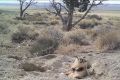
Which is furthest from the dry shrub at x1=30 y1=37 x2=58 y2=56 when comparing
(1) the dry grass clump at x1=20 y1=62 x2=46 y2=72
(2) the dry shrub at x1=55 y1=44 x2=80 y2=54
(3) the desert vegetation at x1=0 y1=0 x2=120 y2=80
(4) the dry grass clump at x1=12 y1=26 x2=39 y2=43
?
(1) the dry grass clump at x1=20 y1=62 x2=46 y2=72

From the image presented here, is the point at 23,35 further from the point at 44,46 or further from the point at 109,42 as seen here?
the point at 109,42

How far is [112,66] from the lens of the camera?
553 inches

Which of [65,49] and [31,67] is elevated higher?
[31,67]

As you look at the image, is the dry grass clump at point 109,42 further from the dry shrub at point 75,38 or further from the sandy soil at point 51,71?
the dry shrub at point 75,38

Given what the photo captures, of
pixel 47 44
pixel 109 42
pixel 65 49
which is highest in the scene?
pixel 109 42

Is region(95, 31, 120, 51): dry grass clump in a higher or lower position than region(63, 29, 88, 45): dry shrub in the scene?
higher

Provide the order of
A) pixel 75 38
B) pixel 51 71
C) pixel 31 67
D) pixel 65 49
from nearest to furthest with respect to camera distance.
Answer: pixel 51 71, pixel 31 67, pixel 65 49, pixel 75 38

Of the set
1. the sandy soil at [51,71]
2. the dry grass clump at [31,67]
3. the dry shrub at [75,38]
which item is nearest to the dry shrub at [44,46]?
the dry shrub at [75,38]

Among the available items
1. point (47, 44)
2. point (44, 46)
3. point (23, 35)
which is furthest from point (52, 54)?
point (23, 35)

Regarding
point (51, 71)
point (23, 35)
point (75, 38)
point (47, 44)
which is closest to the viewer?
point (51, 71)

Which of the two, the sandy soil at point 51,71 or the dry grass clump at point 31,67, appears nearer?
the sandy soil at point 51,71

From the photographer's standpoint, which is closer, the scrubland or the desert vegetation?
the scrubland

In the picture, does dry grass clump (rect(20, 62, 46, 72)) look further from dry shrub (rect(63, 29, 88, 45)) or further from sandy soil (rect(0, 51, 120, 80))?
dry shrub (rect(63, 29, 88, 45))

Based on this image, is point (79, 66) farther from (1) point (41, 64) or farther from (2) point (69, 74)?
(1) point (41, 64)
